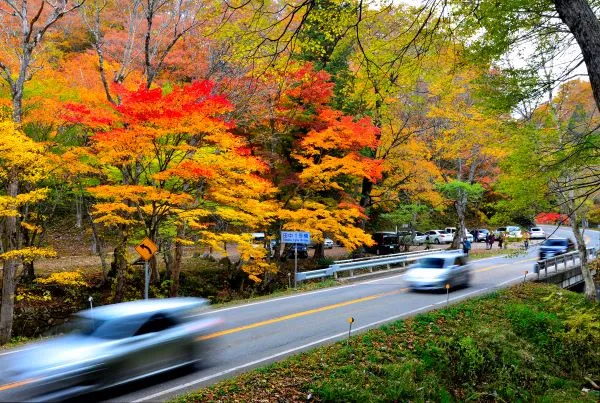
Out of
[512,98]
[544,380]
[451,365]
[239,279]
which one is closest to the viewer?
[512,98]

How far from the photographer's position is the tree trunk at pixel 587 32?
17.8 feet

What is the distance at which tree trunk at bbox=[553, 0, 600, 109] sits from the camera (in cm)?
541

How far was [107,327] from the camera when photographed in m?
7.08

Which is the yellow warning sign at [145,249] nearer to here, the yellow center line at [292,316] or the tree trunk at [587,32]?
the yellow center line at [292,316]

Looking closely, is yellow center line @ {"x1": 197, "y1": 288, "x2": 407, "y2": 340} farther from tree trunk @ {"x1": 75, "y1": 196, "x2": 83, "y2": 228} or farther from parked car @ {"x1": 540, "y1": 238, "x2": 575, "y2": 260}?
tree trunk @ {"x1": 75, "y1": 196, "x2": 83, "y2": 228}

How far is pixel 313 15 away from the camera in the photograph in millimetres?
7594

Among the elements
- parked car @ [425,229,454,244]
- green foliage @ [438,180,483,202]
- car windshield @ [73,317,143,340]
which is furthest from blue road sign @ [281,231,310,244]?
parked car @ [425,229,454,244]

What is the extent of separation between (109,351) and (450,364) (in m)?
7.29

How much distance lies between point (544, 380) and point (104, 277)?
1876 cm

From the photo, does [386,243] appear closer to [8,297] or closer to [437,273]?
[437,273]

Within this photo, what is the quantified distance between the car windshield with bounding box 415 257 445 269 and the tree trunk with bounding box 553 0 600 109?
1291cm

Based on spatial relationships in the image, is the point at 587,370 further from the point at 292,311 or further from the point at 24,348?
the point at 24,348

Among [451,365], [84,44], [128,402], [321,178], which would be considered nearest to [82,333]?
[128,402]

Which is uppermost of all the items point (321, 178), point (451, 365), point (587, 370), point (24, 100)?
point (24, 100)
